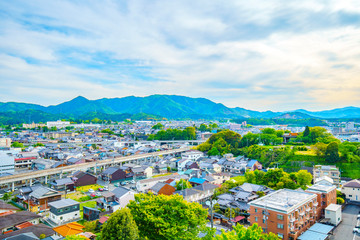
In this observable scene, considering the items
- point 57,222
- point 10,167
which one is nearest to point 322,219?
point 57,222

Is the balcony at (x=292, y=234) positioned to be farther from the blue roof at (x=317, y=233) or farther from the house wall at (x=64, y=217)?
the house wall at (x=64, y=217)

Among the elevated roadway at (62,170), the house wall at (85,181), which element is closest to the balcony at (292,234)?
the house wall at (85,181)

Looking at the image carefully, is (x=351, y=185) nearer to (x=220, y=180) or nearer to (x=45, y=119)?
(x=220, y=180)

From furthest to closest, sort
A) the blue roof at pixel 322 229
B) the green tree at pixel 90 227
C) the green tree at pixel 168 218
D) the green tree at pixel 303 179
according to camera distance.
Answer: the green tree at pixel 303 179, the green tree at pixel 90 227, the blue roof at pixel 322 229, the green tree at pixel 168 218

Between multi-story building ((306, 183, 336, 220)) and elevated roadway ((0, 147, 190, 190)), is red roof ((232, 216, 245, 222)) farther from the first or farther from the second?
elevated roadway ((0, 147, 190, 190))

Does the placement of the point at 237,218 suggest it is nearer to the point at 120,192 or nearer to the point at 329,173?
the point at 120,192
